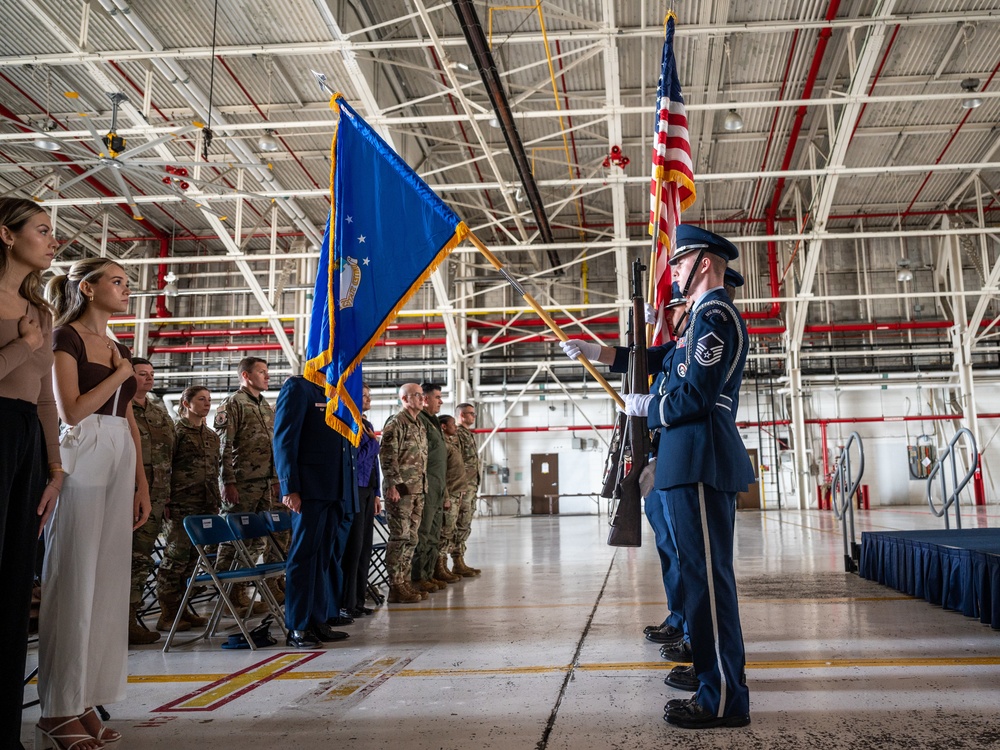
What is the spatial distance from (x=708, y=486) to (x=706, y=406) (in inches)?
10.6

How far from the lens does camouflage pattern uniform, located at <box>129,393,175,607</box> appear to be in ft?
13.8

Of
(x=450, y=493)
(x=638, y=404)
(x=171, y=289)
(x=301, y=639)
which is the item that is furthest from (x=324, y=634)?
(x=171, y=289)

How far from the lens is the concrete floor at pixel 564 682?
223 cm

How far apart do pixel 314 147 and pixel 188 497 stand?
10.3 meters

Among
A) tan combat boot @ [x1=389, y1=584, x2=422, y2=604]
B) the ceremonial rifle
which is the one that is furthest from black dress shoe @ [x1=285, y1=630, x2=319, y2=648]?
the ceremonial rifle

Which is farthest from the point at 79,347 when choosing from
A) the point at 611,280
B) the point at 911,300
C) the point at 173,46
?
the point at 911,300

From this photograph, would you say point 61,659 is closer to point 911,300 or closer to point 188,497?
point 188,497

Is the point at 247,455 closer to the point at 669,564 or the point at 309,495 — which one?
the point at 309,495

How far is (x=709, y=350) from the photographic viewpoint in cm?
245

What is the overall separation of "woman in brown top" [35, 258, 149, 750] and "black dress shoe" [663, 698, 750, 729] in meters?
1.71

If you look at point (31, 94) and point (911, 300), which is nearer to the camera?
point (31, 94)

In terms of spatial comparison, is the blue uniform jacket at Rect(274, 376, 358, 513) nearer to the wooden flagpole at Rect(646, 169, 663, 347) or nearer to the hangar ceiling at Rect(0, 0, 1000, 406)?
the wooden flagpole at Rect(646, 169, 663, 347)

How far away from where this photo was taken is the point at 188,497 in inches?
201

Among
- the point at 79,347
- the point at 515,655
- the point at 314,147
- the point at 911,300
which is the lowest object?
the point at 515,655
